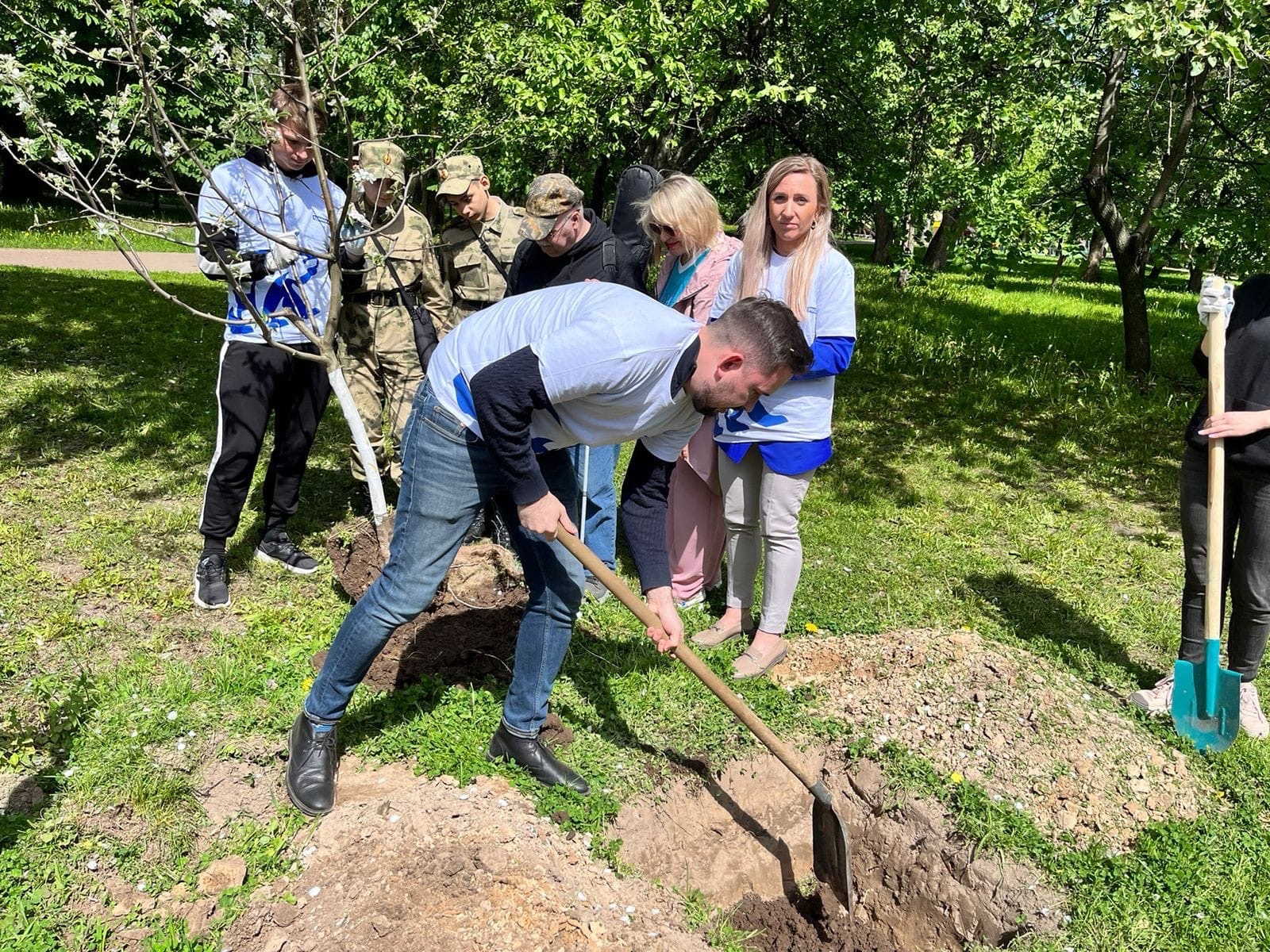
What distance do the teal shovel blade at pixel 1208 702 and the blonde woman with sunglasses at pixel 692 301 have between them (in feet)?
6.69

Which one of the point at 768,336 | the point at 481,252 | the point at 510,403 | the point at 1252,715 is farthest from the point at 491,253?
the point at 1252,715

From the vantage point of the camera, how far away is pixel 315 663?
12.2 ft

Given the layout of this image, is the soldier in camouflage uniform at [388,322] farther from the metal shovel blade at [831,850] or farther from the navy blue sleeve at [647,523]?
the metal shovel blade at [831,850]

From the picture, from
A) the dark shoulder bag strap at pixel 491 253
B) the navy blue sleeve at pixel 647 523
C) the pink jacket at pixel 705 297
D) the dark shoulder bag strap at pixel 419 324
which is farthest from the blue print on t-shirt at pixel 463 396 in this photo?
the dark shoulder bag strap at pixel 491 253

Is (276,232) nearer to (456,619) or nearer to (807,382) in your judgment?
(456,619)

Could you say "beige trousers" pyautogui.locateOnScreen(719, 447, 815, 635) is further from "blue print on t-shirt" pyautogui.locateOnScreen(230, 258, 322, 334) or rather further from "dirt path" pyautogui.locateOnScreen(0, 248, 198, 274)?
"dirt path" pyautogui.locateOnScreen(0, 248, 198, 274)

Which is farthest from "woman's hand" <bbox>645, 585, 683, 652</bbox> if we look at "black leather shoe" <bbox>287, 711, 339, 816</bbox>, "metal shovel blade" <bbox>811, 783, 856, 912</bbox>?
"black leather shoe" <bbox>287, 711, 339, 816</bbox>

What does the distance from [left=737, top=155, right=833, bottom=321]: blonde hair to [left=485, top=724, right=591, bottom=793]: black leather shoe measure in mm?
1888

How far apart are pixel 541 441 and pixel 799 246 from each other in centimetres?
156

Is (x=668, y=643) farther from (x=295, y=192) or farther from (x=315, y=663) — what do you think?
(x=295, y=192)

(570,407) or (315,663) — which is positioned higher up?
(570,407)

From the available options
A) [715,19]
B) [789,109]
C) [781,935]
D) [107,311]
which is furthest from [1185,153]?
[107,311]

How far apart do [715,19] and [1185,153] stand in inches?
210

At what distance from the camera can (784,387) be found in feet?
12.0
